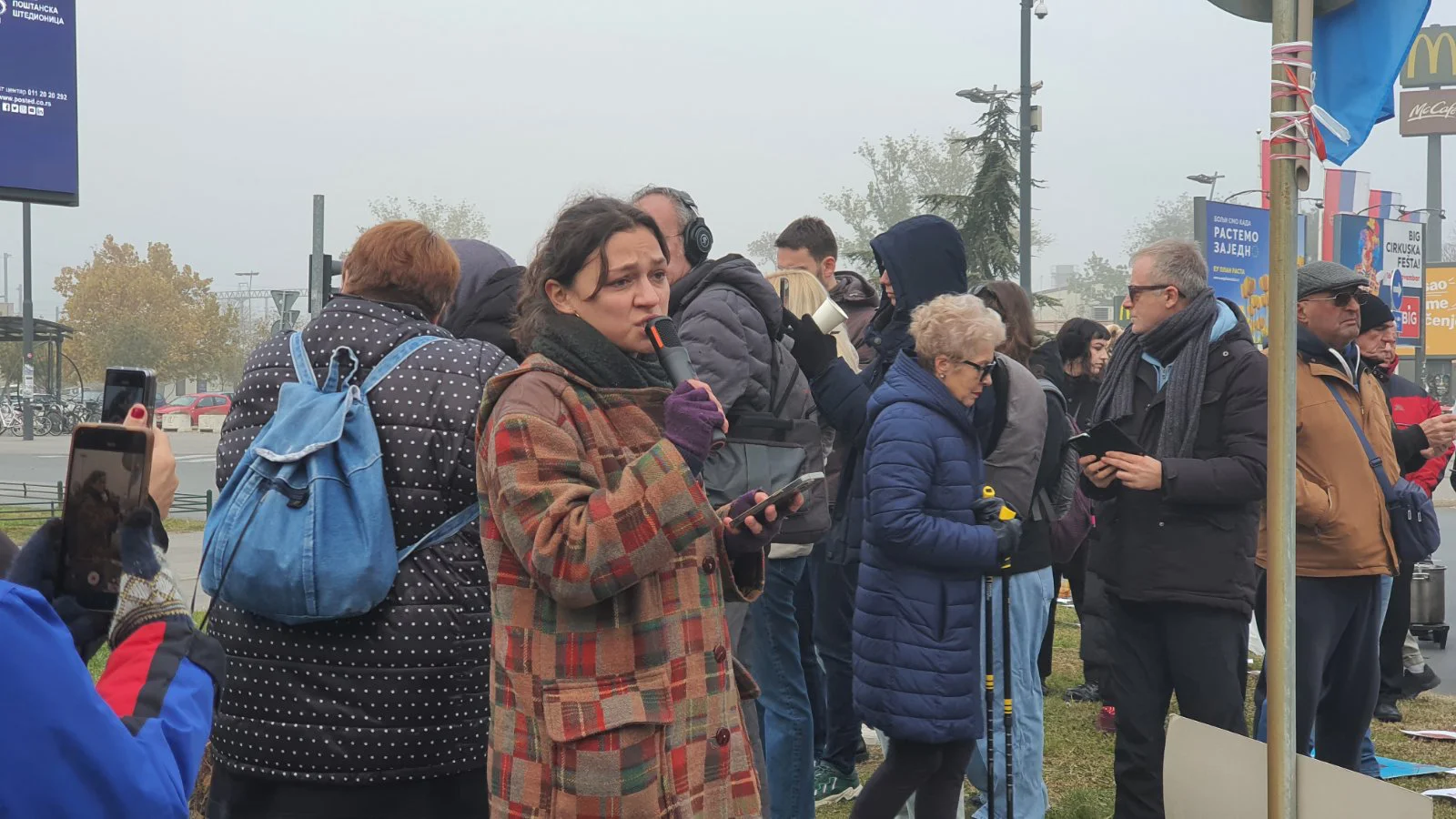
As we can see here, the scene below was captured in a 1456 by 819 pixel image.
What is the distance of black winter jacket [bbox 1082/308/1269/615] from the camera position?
4.34m

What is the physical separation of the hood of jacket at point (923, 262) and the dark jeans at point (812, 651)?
134cm

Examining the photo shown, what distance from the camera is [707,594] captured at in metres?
2.57

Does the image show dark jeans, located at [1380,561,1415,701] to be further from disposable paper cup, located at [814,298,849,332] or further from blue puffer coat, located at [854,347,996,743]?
disposable paper cup, located at [814,298,849,332]

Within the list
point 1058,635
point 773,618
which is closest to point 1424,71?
point 1058,635

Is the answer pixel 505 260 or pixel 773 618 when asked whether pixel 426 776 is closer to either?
pixel 505 260

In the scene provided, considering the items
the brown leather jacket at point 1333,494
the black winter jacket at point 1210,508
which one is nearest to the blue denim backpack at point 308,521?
the black winter jacket at point 1210,508

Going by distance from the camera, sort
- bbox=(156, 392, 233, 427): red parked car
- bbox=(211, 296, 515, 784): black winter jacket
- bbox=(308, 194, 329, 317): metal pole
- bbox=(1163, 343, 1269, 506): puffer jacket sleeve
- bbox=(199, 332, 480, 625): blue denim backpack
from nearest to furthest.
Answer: bbox=(199, 332, 480, 625): blue denim backpack → bbox=(211, 296, 515, 784): black winter jacket → bbox=(1163, 343, 1269, 506): puffer jacket sleeve → bbox=(308, 194, 329, 317): metal pole → bbox=(156, 392, 233, 427): red parked car

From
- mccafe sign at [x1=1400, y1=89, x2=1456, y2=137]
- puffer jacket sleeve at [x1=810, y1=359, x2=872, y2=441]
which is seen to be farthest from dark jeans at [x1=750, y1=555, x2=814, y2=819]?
mccafe sign at [x1=1400, y1=89, x2=1456, y2=137]

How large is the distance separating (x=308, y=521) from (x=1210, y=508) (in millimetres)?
2995

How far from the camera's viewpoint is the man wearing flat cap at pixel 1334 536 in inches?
194

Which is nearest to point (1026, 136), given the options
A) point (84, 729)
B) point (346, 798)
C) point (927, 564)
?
point (927, 564)

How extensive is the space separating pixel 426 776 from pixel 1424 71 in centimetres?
9563

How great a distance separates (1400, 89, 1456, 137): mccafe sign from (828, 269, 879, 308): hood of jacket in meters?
90.4

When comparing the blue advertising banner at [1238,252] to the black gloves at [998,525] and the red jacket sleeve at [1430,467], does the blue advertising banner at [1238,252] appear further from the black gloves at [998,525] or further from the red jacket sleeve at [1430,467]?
the black gloves at [998,525]
